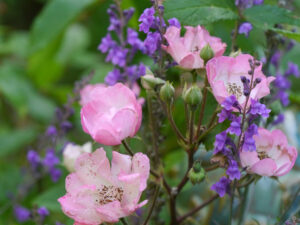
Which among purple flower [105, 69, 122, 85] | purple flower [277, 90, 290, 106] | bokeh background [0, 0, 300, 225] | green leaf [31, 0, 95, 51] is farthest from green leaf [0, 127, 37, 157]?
purple flower [277, 90, 290, 106]

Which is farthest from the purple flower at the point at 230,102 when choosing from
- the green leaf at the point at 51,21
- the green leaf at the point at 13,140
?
the green leaf at the point at 13,140

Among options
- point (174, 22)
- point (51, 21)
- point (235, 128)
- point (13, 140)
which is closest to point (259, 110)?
point (235, 128)

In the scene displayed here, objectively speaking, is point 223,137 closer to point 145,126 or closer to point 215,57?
point 215,57

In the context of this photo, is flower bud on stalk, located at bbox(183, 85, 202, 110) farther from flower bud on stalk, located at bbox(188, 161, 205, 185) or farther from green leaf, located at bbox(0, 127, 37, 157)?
green leaf, located at bbox(0, 127, 37, 157)

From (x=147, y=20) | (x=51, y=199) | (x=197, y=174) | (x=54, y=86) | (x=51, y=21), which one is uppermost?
(x=147, y=20)

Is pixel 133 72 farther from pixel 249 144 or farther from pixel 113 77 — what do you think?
pixel 249 144

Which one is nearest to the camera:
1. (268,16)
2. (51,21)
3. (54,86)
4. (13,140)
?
(268,16)

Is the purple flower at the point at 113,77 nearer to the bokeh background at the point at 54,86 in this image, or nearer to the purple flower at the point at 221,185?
the bokeh background at the point at 54,86
